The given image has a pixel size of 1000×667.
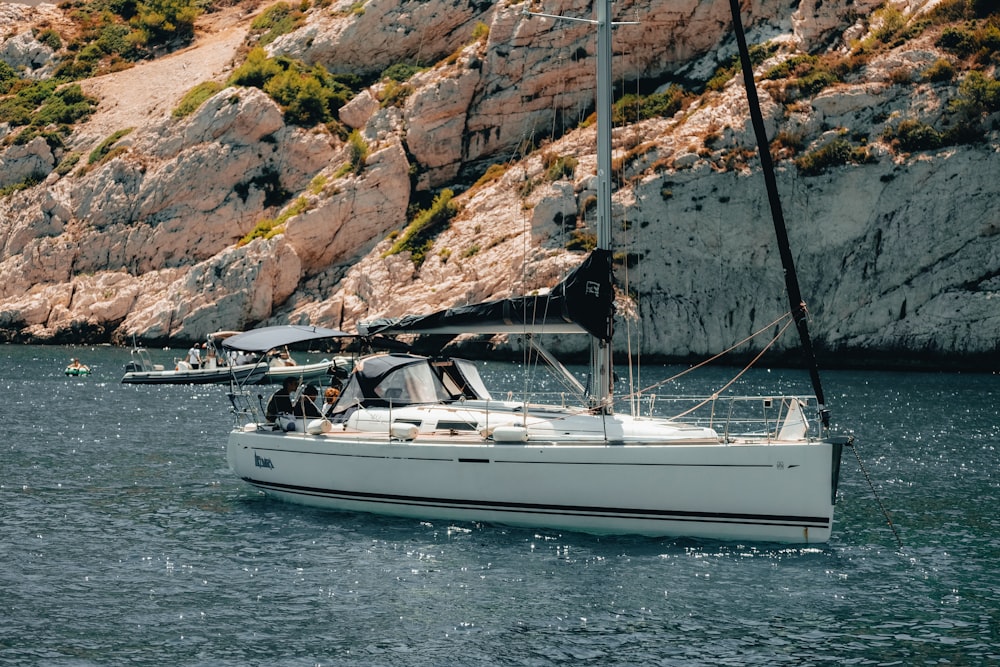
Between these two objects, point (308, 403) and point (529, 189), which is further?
point (529, 189)

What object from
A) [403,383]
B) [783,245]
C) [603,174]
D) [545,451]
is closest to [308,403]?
[403,383]

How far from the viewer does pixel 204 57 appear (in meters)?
108

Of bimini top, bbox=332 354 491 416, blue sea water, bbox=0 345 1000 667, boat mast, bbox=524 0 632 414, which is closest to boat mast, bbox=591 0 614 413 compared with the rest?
boat mast, bbox=524 0 632 414

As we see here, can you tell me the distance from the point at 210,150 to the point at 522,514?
71286mm

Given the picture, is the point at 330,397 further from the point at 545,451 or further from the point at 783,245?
the point at 783,245

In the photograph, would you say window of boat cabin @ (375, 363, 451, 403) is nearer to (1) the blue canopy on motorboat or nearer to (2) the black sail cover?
(2) the black sail cover

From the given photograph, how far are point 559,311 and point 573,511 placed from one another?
4.23m

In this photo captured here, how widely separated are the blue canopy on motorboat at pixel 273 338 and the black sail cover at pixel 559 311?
253 cm

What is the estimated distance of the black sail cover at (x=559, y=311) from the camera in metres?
21.5

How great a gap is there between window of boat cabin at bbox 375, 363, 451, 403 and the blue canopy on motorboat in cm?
141

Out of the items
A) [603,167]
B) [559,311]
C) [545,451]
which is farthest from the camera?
[559,311]

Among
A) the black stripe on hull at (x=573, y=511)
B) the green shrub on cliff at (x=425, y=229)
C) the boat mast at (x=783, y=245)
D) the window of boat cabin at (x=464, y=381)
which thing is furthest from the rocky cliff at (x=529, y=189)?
the boat mast at (x=783, y=245)

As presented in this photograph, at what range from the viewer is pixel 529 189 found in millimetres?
74562

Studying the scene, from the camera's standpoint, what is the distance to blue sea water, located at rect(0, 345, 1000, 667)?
1462 centimetres
